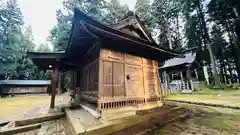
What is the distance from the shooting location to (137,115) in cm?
518

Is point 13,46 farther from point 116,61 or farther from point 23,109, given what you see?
point 116,61

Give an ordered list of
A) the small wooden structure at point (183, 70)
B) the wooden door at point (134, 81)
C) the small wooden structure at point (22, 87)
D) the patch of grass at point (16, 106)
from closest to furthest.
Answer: the wooden door at point (134, 81) → the patch of grass at point (16, 106) → the small wooden structure at point (183, 70) → the small wooden structure at point (22, 87)

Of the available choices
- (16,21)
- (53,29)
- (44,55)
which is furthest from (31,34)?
(44,55)

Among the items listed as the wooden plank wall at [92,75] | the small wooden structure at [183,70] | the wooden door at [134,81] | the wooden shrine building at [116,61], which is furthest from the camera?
the small wooden structure at [183,70]

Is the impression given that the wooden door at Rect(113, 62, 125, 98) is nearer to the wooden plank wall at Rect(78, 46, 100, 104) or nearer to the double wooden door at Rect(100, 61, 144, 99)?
the double wooden door at Rect(100, 61, 144, 99)

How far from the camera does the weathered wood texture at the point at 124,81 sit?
16.2 feet

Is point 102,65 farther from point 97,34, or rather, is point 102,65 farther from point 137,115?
point 137,115

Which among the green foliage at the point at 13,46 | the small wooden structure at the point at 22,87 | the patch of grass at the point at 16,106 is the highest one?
the green foliage at the point at 13,46

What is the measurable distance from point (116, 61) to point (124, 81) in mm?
947

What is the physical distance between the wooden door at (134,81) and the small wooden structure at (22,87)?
27.3 m

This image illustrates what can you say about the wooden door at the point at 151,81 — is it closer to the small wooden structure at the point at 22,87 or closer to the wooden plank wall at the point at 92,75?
the wooden plank wall at the point at 92,75

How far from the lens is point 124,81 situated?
549 cm

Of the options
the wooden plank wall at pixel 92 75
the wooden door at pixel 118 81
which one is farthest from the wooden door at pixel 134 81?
the wooden plank wall at pixel 92 75

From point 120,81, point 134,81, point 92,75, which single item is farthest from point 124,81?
point 92,75
